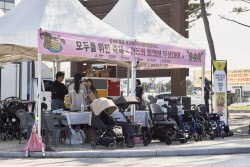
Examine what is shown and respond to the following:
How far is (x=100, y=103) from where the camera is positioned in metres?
12.4

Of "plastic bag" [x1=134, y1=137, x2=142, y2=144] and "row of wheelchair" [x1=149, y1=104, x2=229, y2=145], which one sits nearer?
"plastic bag" [x1=134, y1=137, x2=142, y2=144]

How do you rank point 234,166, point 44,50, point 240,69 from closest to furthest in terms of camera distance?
point 234,166 → point 44,50 → point 240,69

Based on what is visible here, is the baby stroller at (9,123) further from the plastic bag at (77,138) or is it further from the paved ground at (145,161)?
the paved ground at (145,161)

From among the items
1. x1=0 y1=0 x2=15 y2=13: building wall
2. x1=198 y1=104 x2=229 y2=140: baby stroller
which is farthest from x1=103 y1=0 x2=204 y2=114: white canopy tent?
x1=0 y1=0 x2=15 y2=13: building wall

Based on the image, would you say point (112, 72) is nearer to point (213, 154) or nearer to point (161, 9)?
point (161, 9)

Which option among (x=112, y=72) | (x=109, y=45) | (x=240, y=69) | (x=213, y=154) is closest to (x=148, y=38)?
(x=109, y=45)

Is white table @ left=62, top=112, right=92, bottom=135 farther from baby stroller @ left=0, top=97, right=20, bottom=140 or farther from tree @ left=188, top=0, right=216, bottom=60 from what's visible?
tree @ left=188, top=0, right=216, bottom=60

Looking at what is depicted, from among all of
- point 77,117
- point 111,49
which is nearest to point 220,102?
point 111,49

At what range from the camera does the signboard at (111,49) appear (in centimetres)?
1242

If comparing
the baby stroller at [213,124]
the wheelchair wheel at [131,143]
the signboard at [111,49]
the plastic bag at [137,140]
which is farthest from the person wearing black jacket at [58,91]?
the baby stroller at [213,124]

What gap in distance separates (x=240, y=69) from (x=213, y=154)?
5189 cm

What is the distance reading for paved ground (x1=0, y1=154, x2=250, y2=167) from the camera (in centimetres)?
1035

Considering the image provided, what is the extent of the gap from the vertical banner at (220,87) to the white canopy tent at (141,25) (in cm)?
126

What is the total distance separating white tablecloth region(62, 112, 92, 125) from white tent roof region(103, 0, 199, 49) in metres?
2.92
